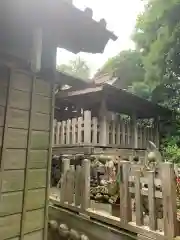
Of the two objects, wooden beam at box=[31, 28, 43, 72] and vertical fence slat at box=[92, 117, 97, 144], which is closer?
wooden beam at box=[31, 28, 43, 72]

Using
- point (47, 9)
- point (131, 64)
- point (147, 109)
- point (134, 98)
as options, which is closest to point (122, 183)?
point (47, 9)

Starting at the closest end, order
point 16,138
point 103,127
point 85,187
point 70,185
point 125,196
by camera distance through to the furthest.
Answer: point 16,138 → point 125,196 → point 85,187 → point 70,185 → point 103,127

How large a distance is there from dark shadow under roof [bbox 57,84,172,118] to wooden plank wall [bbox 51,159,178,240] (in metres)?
3.41

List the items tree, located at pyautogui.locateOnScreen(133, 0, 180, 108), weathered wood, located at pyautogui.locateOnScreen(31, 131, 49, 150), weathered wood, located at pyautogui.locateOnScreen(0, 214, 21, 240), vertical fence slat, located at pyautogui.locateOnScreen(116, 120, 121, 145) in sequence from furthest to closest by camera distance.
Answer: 1. tree, located at pyautogui.locateOnScreen(133, 0, 180, 108)
2. vertical fence slat, located at pyautogui.locateOnScreen(116, 120, 121, 145)
3. weathered wood, located at pyautogui.locateOnScreen(31, 131, 49, 150)
4. weathered wood, located at pyautogui.locateOnScreen(0, 214, 21, 240)

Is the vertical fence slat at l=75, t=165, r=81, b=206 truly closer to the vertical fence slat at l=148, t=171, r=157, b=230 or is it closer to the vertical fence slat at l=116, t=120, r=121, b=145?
the vertical fence slat at l=148, t=171, r=157, b=230

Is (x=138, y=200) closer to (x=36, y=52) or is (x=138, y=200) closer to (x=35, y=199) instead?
(x=35, y=199)

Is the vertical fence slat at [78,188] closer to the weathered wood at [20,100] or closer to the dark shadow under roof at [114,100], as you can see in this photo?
the weathered wood at [20,100]

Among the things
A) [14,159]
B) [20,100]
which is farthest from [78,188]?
[20,100]

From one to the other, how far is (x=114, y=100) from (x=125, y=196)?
6.03m

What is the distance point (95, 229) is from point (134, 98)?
19.5ft

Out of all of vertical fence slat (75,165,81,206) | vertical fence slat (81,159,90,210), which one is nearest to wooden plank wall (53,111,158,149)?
vertical fence slat (75,165,81,206)

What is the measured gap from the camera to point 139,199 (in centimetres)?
340

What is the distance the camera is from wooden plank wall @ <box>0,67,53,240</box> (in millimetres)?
2723

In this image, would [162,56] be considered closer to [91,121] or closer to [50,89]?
[91,121]
